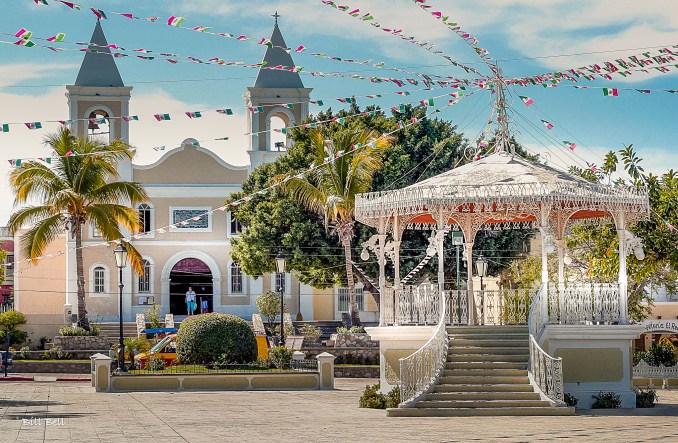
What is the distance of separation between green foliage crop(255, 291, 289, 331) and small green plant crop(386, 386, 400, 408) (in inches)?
1285

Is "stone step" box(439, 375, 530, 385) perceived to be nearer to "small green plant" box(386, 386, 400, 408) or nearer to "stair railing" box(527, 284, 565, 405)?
"stair railing" box(527, 284, 565, 405)

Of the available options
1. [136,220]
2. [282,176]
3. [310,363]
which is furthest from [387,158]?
[310,363]

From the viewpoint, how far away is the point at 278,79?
58.3 metres

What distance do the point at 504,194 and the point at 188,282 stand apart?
36515mm

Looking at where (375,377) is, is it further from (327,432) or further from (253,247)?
(327,432)

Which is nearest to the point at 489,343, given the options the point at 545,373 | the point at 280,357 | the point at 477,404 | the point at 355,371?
the point at 545,373

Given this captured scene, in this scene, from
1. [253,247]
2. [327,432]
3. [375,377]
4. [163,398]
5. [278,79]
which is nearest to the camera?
[327,432]

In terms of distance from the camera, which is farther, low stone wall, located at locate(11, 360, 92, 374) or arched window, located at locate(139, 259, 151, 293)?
arched window, located at locate(139, 259, 151, 293)

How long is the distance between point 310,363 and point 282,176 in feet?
39.3

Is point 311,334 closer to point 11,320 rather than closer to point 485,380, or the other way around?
point 11,320

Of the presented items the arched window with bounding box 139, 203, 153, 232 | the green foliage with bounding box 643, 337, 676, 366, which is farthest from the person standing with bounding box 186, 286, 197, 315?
the green foliage with bounding box 643, 337, 676, 366

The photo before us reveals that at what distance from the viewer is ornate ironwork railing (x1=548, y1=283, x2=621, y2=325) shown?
81.4 ft

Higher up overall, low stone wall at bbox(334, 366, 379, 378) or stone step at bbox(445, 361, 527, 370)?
stone step at bbox(445, 361, 527, 370)

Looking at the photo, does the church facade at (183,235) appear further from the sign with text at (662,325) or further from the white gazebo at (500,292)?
the white gazebo at (500,292)
